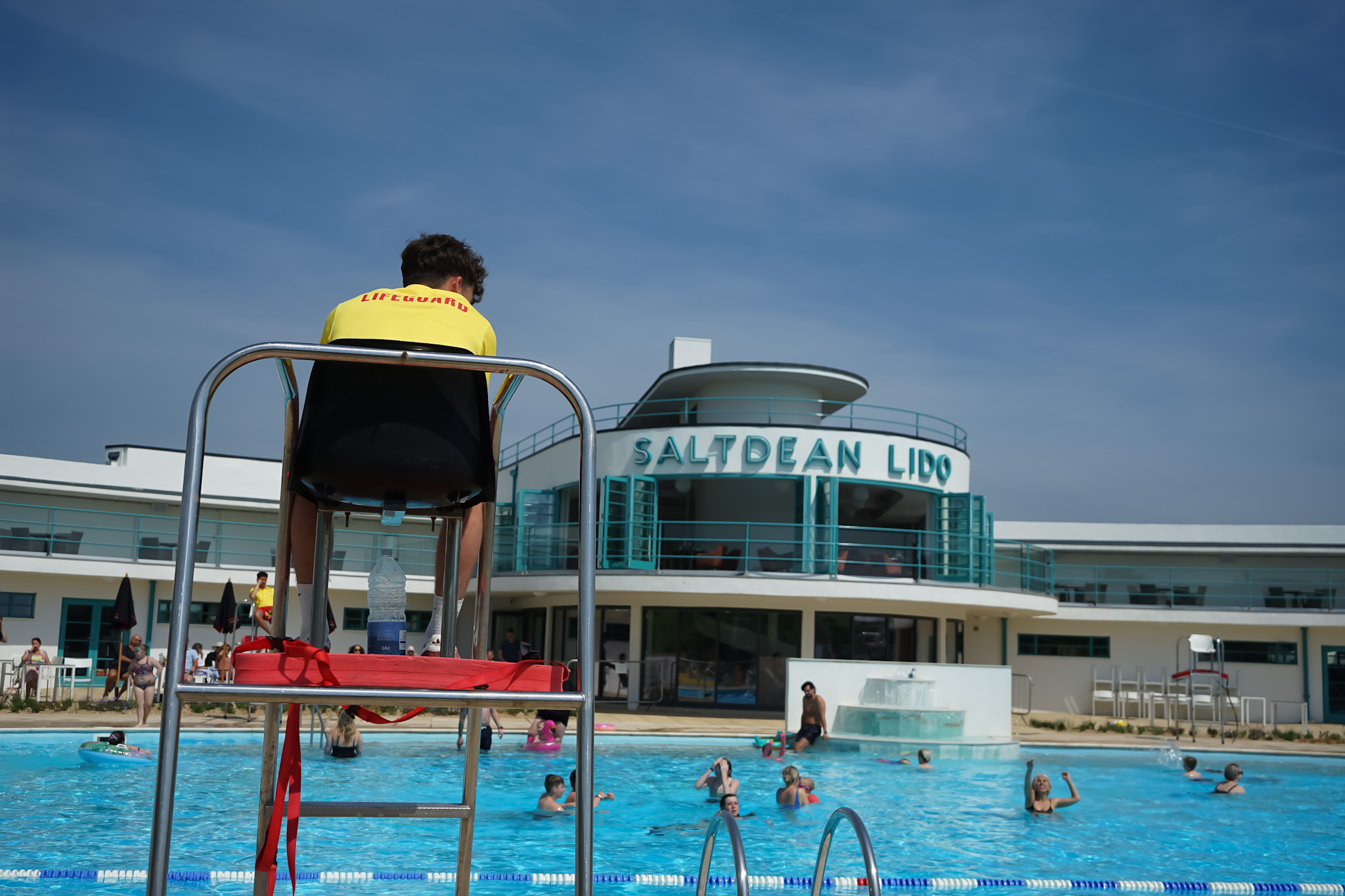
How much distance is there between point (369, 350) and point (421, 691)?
0.61 metres

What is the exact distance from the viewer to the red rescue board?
6.07 ft

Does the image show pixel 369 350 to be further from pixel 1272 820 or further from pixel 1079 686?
pixel 1079 686

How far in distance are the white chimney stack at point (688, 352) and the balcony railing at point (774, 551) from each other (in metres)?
5.21

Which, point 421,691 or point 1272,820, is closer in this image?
point 421,691

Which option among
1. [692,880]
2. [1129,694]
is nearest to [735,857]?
[692,880]

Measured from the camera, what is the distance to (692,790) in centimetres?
1416

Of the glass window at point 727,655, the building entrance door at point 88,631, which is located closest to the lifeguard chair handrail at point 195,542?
the glass window at point 727,655

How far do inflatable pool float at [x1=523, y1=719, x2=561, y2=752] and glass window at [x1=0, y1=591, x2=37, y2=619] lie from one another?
15110 mm

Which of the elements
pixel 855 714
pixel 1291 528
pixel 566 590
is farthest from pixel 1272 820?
pixel 1291 528

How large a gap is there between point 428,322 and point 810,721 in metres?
16.3

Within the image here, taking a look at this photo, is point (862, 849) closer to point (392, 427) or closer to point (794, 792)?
point (392, 427)

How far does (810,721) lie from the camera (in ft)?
58.2

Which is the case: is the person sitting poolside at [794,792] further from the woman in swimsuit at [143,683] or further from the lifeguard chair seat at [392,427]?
the lifeguard chair seat at [392,427]

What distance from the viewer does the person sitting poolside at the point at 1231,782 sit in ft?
49.0
